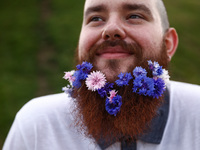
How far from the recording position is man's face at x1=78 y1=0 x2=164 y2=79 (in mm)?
2434

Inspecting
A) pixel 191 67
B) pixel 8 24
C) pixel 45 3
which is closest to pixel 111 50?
pixel 191 67

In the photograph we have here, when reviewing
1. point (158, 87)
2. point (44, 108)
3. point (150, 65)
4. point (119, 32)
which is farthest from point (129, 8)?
point (44, 108)

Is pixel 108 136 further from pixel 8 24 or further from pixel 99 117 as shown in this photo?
pixel 8 24

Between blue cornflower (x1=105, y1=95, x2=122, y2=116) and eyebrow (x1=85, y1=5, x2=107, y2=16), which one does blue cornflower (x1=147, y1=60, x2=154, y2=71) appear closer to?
blue cornflower (x1=105, y1=95, x2=122, y2=116)

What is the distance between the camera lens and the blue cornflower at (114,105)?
2.28 m

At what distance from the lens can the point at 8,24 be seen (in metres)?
11.8

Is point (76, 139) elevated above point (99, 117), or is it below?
below

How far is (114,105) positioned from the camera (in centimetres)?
232

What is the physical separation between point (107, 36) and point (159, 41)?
0.58m

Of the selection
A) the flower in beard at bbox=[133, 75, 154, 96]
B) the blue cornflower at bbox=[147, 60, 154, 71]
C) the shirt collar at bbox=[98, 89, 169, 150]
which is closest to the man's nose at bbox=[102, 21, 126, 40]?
the blue cornflower at bbox=[147, 60, 154, 71]

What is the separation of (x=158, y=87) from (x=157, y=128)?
455 mm

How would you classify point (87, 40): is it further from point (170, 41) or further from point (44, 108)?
point (170, 41)

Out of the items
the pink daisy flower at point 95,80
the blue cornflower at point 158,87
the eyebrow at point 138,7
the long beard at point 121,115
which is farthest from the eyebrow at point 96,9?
the blue cornflower at point 158,87

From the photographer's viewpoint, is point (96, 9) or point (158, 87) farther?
point (96, 9)
